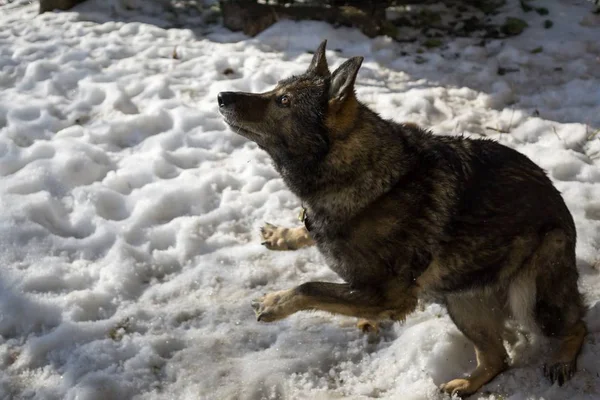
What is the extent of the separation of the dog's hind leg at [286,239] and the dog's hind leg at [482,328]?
129cm

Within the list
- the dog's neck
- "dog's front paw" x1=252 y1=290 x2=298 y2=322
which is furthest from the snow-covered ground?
the dog's neck

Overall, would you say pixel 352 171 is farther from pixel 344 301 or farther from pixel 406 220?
pixel 344 301

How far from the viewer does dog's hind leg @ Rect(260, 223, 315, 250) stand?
4.54 metres

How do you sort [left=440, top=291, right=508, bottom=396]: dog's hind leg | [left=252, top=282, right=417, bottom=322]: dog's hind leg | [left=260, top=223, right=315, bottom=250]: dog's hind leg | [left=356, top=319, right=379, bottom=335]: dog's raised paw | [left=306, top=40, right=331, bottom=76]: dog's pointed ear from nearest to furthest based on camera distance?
[left=252, top=282, right=417, bottom=322]: dog's hind leg < [left=440, top=291, right=508, bottom=396]: dog's hind leg < [left=306, top=40, right=331, bottom=76]: dog's pointed ear < [left=356, top=319, right=379, bottom=335]: dog's raised paw < [left=260, top=223, right=315, bottom=250]: dog's hind leg

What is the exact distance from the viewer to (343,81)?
339cm

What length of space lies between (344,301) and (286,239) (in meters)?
1.27

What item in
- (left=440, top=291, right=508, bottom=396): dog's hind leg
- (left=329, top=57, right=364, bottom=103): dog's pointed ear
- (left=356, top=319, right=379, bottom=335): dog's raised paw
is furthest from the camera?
(left=356, top=319, right=379, bottom=335): dog's raised paw

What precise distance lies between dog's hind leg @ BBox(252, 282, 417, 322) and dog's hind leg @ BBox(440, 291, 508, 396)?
39 centimetres

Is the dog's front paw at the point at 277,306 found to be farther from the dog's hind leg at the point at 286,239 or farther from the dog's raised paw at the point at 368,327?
the dog's hind leg at the point at 286,239

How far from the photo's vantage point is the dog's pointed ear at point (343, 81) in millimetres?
3297

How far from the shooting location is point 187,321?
410 centimetres

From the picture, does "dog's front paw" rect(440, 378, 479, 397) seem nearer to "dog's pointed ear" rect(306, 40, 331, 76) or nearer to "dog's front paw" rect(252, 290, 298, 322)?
"dog's front paw" rect(252, 290, 298, 322)

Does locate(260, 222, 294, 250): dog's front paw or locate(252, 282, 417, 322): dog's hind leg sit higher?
Result: locate(252, 282, 417, 322): dog's hind leg

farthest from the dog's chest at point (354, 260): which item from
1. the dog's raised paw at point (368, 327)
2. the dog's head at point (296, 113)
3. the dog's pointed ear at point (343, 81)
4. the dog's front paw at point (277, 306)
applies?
the dog's pointed ear at point (343, 81)
